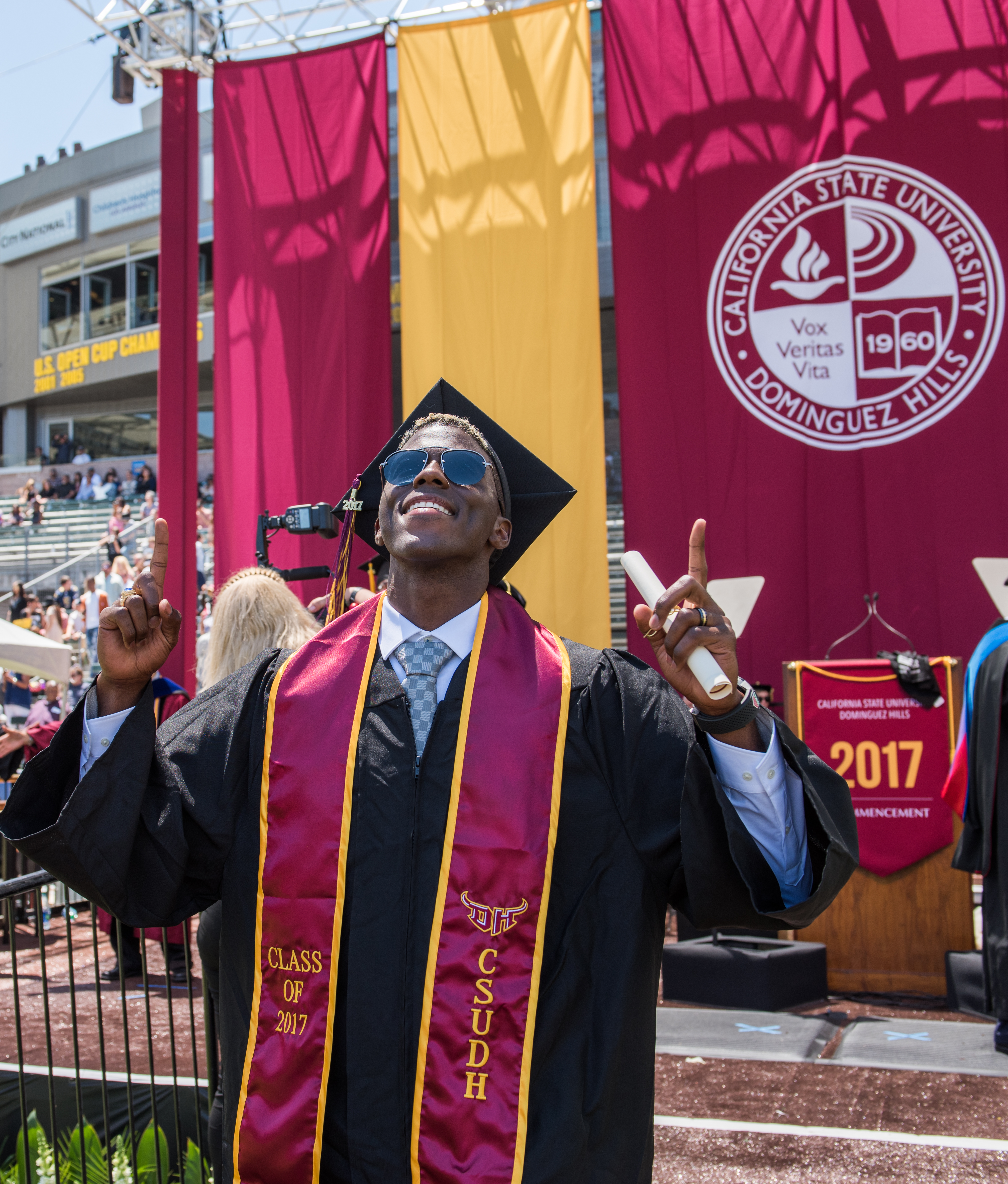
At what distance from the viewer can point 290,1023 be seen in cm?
167

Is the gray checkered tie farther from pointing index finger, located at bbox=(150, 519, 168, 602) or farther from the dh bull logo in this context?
pointing index finger, located at bbox=(150, 519, 168, 602)

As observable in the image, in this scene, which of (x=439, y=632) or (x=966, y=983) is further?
(x=966, y=983)

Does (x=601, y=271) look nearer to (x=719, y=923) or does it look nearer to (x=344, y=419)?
(x=344, y=419)

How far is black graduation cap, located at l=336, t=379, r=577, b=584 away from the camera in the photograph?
2.14m

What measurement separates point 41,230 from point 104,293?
2835 millimetres

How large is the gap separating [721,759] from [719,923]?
0.25 metres

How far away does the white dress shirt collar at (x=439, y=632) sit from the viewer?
188cm

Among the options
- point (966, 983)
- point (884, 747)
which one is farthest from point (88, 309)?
point (966, 983)

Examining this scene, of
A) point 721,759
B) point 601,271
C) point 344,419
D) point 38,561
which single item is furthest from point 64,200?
point 721,759

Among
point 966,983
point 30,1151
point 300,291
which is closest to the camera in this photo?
point 30,1151

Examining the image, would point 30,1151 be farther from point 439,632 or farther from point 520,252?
point 520,252

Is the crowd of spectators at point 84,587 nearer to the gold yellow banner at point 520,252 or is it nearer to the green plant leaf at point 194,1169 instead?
the green plant leaf at point 194,1169

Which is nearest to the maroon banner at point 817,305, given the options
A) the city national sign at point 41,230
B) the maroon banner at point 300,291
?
the maroon banner at point 300,291

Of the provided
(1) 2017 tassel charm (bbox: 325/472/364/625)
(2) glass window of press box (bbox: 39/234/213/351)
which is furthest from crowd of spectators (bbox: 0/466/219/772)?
(2) glass window of press box (bbox: 39/234/213/351)
